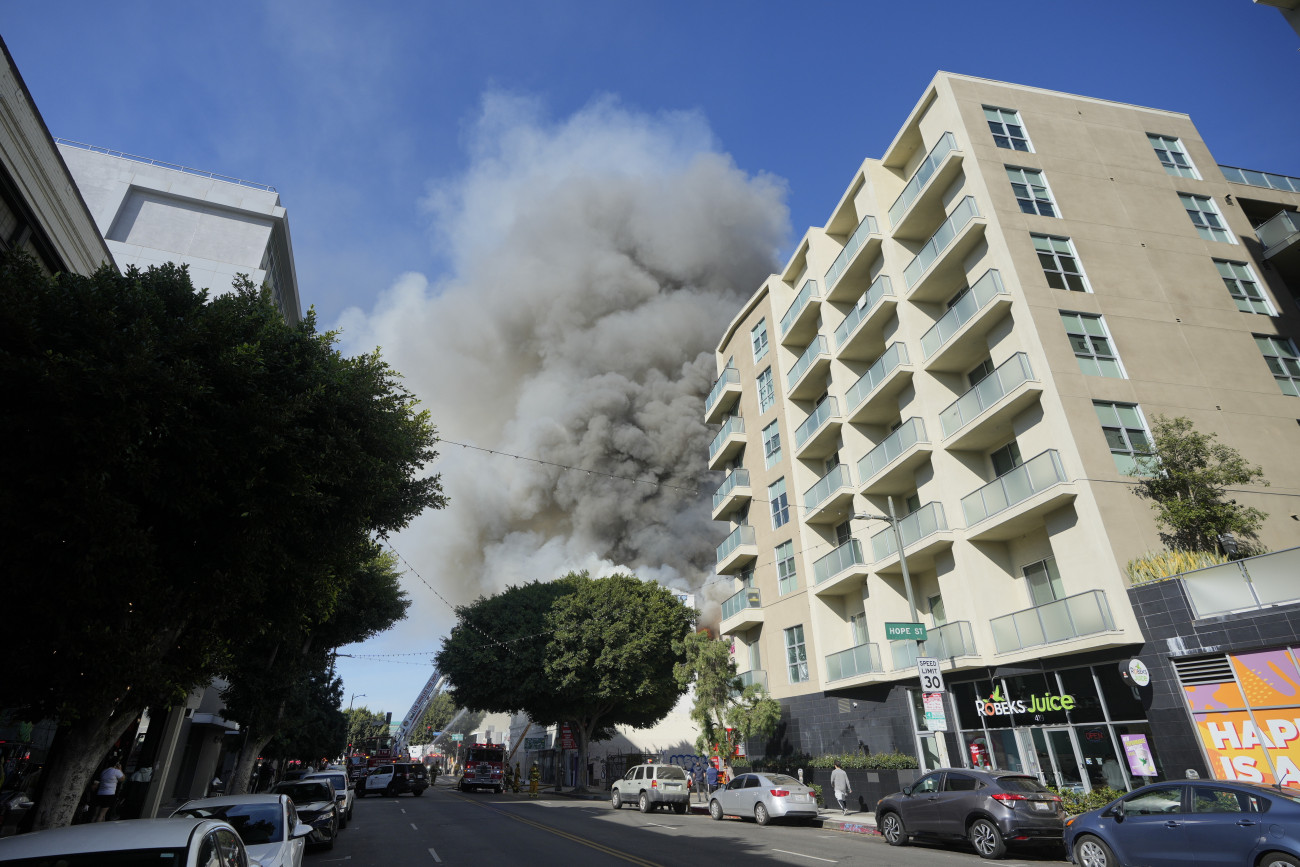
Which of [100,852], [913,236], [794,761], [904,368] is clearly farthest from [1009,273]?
[100,852]

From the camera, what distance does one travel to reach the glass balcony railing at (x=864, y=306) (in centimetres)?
2377

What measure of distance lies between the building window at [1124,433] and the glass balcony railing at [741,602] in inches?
634

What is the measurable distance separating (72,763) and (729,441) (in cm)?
2799

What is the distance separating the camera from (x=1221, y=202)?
2270cm

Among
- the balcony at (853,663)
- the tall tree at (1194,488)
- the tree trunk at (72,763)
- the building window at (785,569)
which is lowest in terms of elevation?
the tree trunk at (72,763)

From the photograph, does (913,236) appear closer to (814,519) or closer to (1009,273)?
(1009,273)

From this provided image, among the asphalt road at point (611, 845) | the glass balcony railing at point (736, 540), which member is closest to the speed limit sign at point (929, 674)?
the asphalt road at point (611, 845)

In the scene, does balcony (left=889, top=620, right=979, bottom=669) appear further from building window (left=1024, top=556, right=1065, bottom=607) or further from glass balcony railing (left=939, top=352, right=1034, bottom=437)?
glass balcony railing (left=939, top=352, right=1034, bottom=437)

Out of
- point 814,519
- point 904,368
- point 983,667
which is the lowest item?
point 983,667

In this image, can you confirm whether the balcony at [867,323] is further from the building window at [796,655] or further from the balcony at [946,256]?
the building window at [796,655]

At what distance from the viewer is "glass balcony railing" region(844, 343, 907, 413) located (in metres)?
22.6

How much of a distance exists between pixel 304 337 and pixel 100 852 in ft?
24.5

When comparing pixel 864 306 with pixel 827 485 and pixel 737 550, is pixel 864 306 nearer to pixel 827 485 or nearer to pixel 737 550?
pixel 827 485

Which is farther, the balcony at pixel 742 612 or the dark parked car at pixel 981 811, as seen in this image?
the balcony at pixel 742 612
